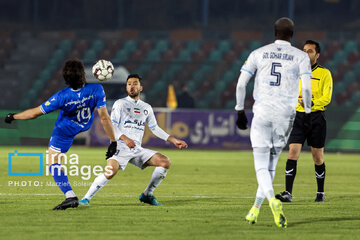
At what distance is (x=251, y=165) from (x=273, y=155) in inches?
388

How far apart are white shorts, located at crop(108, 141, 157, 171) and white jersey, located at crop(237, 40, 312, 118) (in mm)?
2295

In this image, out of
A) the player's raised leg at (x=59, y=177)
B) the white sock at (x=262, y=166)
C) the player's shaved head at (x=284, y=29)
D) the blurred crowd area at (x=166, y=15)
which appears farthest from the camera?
the blurred crowd area at (x=166, y=15)

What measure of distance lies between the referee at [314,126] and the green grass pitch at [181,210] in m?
0.31

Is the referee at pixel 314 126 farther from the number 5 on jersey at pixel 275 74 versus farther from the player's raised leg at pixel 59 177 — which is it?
the player's raised leg at pixel 59 177

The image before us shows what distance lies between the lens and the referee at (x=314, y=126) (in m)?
9.85

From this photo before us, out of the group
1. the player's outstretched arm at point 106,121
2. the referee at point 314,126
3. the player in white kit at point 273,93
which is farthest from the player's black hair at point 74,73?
the referee at point 314,126

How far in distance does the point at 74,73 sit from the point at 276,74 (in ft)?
7.72

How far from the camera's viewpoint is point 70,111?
27.5 feet

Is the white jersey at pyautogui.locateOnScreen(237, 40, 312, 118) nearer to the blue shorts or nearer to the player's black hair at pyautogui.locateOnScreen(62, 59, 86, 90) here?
the player's black hair at pyautogui.locateOnScreen(62, 59, 86, 90)

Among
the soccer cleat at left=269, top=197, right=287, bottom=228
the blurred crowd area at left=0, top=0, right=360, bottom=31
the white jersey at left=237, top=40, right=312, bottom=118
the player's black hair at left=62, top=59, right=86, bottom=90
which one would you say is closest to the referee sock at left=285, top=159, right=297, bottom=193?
the white jersey at left=237, top=40, right=312, bottom=118

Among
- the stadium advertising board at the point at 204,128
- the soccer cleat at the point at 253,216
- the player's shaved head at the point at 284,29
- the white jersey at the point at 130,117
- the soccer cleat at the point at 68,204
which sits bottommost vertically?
the stadium advertising board at the point at 204,128

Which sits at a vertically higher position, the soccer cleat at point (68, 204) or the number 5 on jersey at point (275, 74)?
the number 5 on jersey at point (275, 74)

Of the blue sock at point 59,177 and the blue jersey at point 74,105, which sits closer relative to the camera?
the blue jersey at point 74,105

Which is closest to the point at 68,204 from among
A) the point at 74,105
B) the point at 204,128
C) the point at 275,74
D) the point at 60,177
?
the point at 60,177
